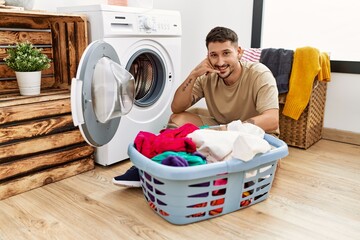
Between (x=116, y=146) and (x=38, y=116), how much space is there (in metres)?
0.45

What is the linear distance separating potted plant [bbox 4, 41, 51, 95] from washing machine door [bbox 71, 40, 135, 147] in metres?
0.45

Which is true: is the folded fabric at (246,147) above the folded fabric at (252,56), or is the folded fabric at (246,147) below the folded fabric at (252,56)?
below

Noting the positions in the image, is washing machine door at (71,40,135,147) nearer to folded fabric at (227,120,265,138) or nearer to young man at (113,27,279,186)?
young man at (113,27,279,186)

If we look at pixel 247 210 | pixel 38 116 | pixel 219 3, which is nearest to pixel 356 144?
pixel 247 210

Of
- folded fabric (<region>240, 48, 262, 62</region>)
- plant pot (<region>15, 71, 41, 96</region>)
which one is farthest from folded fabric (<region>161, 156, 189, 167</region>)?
folded fabric (<region>240, 48, 262, 62</region>)

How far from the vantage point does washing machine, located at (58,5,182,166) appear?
1.33 metres

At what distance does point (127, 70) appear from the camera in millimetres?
1800

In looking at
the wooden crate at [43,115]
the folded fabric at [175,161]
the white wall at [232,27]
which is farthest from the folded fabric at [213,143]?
the white wall at [232,27]

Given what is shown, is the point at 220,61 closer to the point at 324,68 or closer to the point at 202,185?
the point at 202,185

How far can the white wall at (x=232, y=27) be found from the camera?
2.29 metres

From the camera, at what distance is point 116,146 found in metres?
1.84

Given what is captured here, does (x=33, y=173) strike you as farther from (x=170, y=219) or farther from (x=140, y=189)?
(x=170, y=219)

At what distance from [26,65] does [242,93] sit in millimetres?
1120

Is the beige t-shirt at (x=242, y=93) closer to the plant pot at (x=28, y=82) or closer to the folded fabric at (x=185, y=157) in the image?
the folded fabric at (x=185, y=157)
